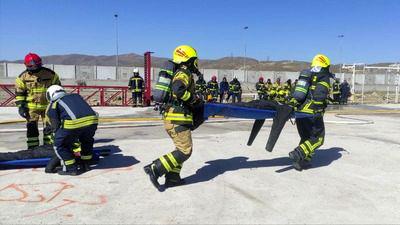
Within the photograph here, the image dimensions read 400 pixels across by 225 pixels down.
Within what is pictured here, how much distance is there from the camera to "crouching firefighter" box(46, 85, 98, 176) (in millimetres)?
5797

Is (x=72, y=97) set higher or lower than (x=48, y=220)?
higher

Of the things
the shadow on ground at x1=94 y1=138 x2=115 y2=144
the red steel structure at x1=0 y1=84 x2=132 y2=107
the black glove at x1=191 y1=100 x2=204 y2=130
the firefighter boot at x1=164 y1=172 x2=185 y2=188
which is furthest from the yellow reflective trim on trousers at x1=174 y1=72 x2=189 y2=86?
the red steel structure at x1=0 y1=84 x2=132 y2=107

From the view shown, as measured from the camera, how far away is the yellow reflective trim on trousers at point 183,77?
5008mm

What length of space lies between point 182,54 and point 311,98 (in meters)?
2.33

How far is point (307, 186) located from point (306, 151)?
92 cm

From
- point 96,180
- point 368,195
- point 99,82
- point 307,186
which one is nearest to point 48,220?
point 96,180

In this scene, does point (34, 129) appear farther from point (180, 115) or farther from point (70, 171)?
point (180, 115)

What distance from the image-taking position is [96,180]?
18.7 feet

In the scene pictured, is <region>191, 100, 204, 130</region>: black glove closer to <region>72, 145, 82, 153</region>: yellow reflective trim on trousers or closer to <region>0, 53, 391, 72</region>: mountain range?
<region>72, 145, 82, 153</region>: yellow reflective trim on trousers

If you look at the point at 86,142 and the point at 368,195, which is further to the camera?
the point at 86,142

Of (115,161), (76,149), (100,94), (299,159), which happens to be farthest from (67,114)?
(100,94)

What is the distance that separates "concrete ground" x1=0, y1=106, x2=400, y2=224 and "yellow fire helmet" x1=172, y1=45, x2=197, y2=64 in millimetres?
1601

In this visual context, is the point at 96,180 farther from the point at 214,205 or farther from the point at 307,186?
the point at 307,186

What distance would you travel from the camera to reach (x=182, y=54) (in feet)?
16.9
